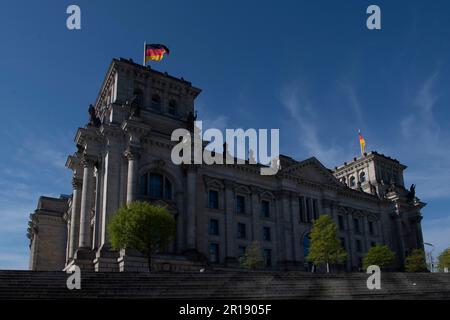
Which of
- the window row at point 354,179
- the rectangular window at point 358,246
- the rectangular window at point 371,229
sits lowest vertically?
the rectangular window at point 358,246

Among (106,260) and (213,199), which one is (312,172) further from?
(106,260)

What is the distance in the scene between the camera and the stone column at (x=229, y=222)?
5516 centimetres

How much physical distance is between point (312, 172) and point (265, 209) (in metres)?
10.5

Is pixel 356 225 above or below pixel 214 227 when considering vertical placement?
above

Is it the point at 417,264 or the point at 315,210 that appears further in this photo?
the point at 315,210

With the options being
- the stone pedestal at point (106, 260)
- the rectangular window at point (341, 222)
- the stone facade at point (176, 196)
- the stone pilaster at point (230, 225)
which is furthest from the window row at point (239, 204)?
the stone pedestal at point (106, 260)

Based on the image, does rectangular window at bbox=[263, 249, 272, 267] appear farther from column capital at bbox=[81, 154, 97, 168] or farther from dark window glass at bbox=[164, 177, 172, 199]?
column capital at bbox=[81, 154, 97, 168]

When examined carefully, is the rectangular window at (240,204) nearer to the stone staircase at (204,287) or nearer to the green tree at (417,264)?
the stone staircase at (204,287)

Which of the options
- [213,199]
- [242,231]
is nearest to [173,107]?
[213,199]

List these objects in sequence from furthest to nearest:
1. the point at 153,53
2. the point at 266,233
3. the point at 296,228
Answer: the point at 296,228 → the point at 266,233 → the point at 153,53

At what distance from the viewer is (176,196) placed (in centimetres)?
5169

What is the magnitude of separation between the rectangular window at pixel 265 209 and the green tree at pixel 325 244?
27.3ft
